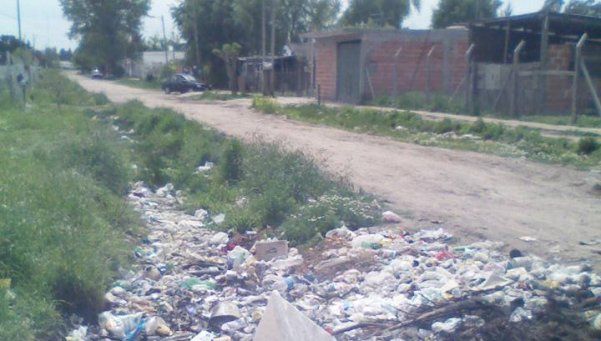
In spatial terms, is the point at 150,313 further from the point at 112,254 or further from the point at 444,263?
the point at 444,263

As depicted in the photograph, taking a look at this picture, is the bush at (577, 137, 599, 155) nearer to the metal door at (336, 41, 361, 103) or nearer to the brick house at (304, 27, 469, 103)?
the brick house at (304, 27, 469, 103)

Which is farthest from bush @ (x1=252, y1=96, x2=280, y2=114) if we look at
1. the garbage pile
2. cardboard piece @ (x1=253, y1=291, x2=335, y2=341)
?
cardboard piece @ (x1=253, y1=291, x2=335, y2=341)

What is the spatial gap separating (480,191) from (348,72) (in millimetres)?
23700

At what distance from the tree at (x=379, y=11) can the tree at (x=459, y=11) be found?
5455 millimetres

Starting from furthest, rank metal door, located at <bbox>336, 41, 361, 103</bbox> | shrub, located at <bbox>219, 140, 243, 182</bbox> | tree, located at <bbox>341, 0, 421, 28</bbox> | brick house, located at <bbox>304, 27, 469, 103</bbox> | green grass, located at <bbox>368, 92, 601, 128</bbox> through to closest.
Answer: tree, located at <bbox>341, 0, 421, 28</bbox> < metal door, located at <bbox>336, 41, 361, 103</bbox> < brick house, located at <bbox>304, 27, 469, 103</bbox> < green grass, located at <bbox>368, 92, 601, 128</bbox> < shrub, located at <bbox>219, 140, 243, 182</bbox>

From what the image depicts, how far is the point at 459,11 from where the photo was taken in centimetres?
5819

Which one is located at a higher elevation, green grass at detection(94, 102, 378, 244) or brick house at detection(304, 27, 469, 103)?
brick house at detection(304, 27, 469, 103)

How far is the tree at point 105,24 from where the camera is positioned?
74500 millimetres

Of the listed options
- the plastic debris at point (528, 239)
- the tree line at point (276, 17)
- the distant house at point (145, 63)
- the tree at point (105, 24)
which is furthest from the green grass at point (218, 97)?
the distant house at point (145, 63)

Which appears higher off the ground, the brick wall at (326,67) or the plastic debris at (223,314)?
the brick wall at (326,67)

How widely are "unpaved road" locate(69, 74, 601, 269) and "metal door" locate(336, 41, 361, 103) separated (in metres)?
14.5

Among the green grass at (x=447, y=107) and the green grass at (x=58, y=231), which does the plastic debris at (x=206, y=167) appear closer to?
the green grass at (x=58, y=231)

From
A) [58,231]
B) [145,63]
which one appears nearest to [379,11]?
[145,63]

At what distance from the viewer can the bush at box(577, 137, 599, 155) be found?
16.4 metres
